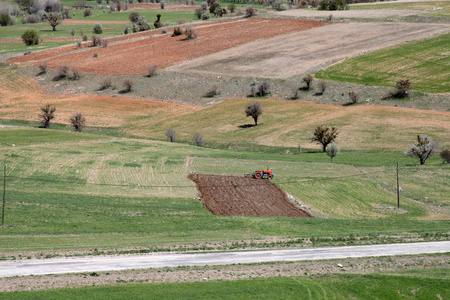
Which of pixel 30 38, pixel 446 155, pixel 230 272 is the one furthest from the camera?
pixel 30 38

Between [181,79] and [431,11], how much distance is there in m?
81.1

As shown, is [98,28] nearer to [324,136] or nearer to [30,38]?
[30,38]

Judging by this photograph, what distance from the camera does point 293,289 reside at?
30266 millimetres

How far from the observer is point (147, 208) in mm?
45812

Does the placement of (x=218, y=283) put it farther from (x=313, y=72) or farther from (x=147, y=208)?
(x=313, y=72)

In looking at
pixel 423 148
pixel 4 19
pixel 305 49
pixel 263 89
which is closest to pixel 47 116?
pixel 263 89

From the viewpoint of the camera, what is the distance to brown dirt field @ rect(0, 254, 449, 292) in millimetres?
29344

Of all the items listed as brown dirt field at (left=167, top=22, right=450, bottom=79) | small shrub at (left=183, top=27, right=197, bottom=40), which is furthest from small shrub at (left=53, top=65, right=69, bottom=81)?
small shrub at (left=183, top=27, right=197, bottom=40)

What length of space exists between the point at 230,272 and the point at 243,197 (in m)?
19.2

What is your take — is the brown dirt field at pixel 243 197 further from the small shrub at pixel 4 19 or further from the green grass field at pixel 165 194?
the small shrub at pixel 4 19

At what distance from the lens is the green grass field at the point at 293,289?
28125 millimetres

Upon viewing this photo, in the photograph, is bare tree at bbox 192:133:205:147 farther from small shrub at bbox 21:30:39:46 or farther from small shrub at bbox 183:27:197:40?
small shrub at bbox 21:30:39:46

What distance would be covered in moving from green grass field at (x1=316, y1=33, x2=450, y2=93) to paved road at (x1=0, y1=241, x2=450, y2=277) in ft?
202

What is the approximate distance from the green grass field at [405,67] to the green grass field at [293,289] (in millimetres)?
68065
